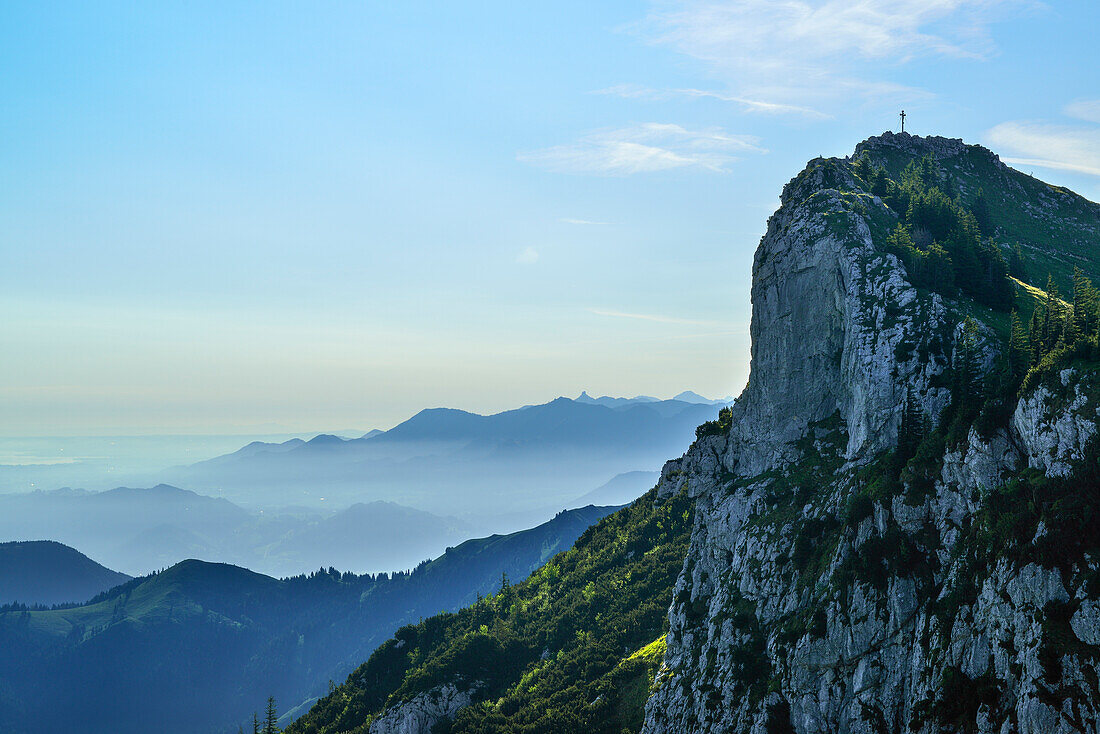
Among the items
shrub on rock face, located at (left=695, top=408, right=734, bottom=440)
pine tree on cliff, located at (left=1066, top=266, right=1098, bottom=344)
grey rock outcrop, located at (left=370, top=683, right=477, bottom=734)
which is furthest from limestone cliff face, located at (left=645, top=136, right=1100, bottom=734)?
grey rock outcrop, located at (left=370, top=683, right=477, bottom=734)

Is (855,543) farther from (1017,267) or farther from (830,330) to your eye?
(1017,267)

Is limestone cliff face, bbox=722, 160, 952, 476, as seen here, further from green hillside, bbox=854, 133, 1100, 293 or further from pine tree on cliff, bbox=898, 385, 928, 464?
green hillside, bbox=854, 133, 1100, 293

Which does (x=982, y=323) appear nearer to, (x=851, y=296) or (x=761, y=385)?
(x=851, y=296)

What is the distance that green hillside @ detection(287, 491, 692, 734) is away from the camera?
114938 millimetres

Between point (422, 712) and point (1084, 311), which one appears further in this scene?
point (422, 712)

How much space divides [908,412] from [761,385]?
95.5 feet

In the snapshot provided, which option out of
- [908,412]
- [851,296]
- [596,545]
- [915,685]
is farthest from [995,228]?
[596,545]

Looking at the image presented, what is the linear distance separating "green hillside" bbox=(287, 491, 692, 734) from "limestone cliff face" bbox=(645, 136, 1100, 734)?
2296 cm

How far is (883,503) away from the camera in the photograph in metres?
69.2

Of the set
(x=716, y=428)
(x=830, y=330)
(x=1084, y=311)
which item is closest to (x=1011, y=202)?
(x=830, y=330)

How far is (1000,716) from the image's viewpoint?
168 feet

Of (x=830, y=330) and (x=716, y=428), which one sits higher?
(x=830, y=330)

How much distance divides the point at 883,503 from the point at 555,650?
9718cm

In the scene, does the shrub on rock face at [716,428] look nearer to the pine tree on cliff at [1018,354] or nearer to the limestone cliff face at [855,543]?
the limestone cliff face at [855,543]
